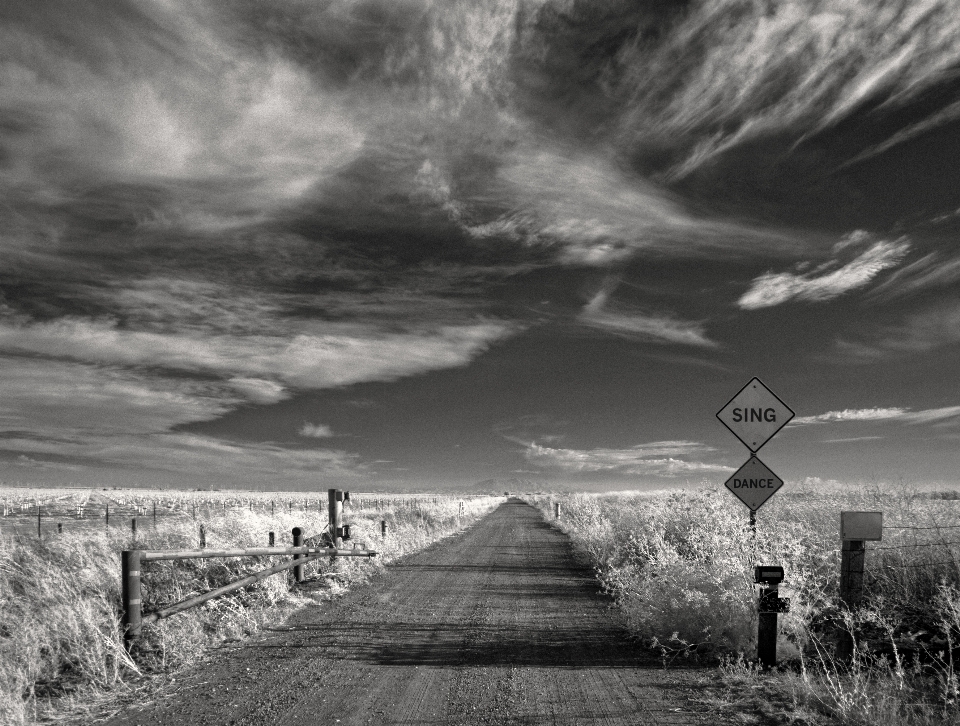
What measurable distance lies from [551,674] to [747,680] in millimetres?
2139

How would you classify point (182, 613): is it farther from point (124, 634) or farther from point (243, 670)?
point (243, 670)

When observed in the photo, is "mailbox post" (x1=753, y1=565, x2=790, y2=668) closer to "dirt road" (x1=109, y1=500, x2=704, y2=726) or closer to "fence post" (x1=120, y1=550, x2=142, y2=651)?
"dirt road" (x1=109, y1=500, x2=704, y2=726)

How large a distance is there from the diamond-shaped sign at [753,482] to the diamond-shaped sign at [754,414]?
0.24 metres

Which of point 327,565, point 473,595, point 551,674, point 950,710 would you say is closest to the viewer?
point 950,710

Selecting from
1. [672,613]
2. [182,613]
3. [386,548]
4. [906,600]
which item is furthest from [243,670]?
[386,548]

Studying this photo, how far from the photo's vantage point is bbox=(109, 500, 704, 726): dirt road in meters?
6.28

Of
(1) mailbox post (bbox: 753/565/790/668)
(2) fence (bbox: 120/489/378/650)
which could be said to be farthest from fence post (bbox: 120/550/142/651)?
(1) mailbox post (bbox: 753/565/790/668)

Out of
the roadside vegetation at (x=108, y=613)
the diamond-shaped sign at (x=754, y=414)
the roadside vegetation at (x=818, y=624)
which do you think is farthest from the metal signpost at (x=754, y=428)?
the roadside vegetation at (x=108, y=613)

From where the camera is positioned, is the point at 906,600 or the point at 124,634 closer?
the point at 124,634

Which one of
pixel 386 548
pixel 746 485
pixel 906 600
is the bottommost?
pixel 386 548

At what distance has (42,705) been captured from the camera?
22.4 ft

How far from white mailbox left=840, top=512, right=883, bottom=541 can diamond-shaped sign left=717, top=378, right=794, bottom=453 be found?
66.5 inches

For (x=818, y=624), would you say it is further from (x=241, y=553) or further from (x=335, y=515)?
(x=335, y=515)

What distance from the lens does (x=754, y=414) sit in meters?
9.20
